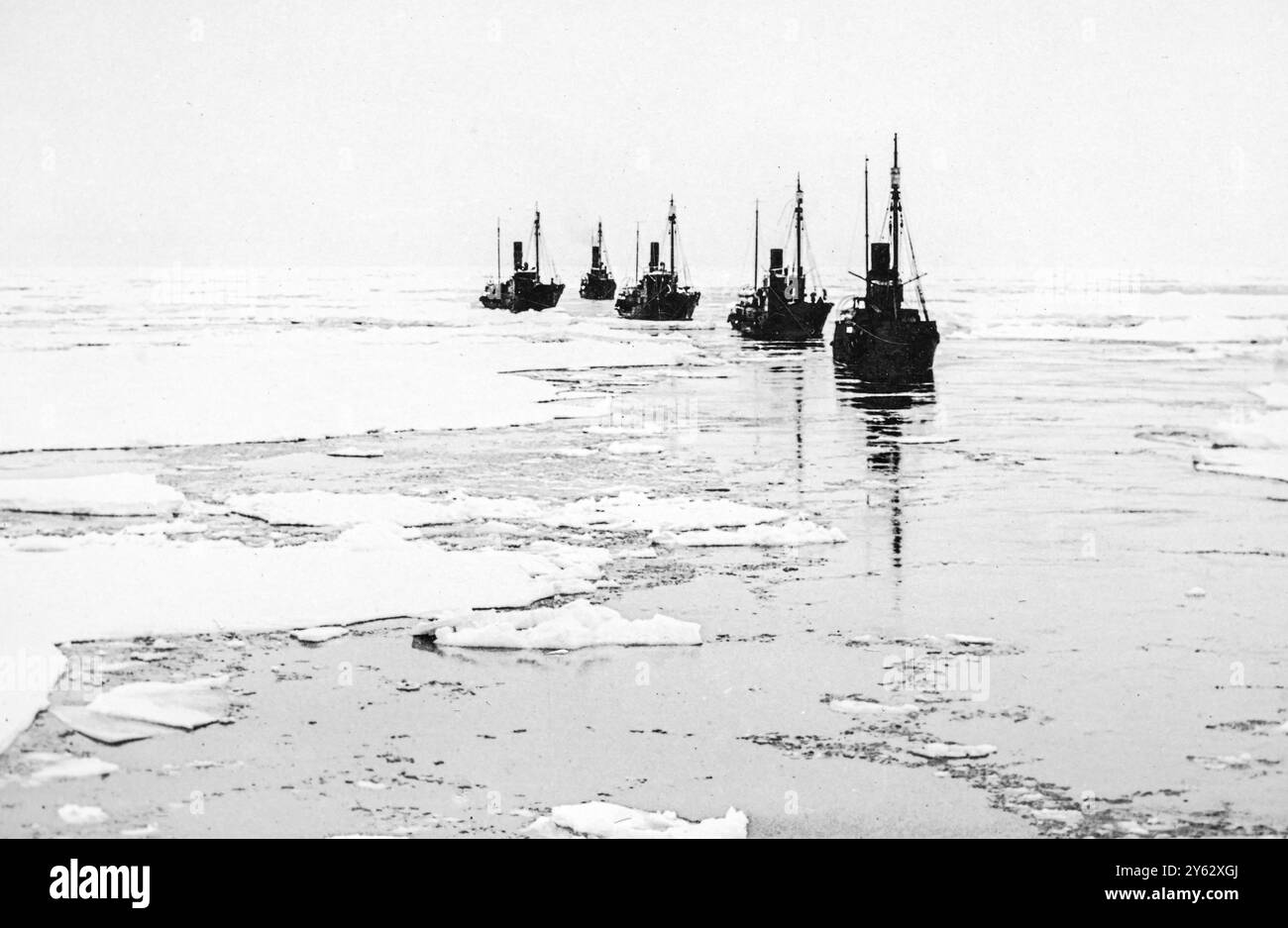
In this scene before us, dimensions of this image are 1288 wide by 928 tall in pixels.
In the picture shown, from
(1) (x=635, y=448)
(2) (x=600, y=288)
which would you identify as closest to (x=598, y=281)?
(2) (x=600, y=288)

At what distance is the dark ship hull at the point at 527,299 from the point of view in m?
100

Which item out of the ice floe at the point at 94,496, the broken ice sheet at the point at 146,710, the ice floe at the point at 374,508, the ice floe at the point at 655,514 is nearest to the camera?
the broken ice sheet at the point at 146,710

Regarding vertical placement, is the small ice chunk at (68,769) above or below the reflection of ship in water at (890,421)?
below

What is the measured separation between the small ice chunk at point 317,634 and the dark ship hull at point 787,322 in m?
58.8

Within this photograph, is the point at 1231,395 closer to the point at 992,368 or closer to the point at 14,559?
the point at 992,368

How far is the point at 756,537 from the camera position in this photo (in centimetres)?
1441

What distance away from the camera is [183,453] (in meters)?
21.6

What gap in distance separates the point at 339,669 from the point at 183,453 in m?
13.0

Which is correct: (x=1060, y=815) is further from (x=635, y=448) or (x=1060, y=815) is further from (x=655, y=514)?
(x=635, y=448)

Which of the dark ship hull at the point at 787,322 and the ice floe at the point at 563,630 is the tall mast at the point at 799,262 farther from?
the ice floe at the point at 563,630

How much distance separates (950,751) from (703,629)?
3019 mm

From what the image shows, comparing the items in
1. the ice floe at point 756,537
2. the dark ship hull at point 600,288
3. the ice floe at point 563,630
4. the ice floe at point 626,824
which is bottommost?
the ice floe at point 626,824

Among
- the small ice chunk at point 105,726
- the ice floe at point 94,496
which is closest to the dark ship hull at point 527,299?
the ice floe at point 94,496
